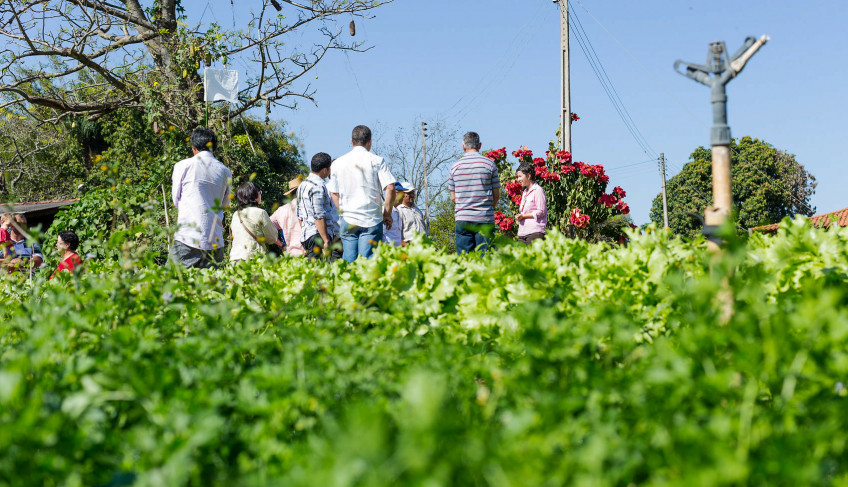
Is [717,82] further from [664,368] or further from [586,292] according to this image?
[664,368]

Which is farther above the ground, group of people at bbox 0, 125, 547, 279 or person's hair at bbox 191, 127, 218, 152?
person's hair at bbox 191, 127, 218, 152

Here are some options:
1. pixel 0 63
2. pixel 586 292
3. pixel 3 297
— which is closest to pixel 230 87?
pixel 0 63

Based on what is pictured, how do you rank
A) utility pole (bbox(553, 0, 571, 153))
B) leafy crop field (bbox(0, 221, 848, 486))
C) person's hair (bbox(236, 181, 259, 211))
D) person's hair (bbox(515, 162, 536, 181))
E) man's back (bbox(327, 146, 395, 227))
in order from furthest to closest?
utility pole (bbox(553, 0, 571, 153)) < person's hair (bbox(515, 162, 536, 181)) < man's back (bbox(327, 146, 395, 227)) < person's hair (bbox(236, 181, 259, 211)) < leafy crop field (bbox(0, 221, 848, 486))

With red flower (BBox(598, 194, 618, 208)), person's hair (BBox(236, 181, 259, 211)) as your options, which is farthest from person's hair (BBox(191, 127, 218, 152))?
red flower (BBox(598, 194, 618, 208))

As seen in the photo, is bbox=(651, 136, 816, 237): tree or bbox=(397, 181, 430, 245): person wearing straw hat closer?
bbox=(397, 181, 430, 245): person wearing straw hat

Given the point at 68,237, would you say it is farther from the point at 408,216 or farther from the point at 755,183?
the point at 755,183

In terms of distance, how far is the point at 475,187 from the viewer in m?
6.67

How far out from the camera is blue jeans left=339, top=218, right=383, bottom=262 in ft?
19.1

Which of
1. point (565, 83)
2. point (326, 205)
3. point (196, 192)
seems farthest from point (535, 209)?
point (565, 83)

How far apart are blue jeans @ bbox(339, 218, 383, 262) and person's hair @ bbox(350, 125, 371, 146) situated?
683mm

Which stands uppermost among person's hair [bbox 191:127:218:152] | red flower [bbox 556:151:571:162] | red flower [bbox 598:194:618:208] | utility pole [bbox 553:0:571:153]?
utility pole [bbox 553:0:571:153]

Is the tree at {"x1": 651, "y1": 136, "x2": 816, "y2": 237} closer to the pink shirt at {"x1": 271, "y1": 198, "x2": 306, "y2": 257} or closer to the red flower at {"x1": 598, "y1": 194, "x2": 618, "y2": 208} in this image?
the red flower at {"x1": 598, "y1": 194, "x2": 618, "y2": 208}

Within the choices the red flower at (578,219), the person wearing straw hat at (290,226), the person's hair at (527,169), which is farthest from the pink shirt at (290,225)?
the red flower at (578,219)

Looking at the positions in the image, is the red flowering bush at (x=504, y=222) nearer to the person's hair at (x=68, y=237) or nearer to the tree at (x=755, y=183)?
the person's hair at (x=68, y=237)
